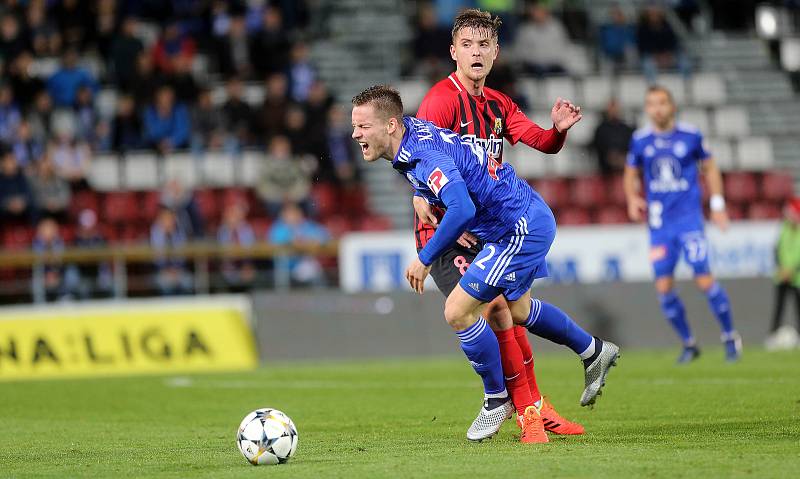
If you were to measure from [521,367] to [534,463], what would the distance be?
1488 millimetres

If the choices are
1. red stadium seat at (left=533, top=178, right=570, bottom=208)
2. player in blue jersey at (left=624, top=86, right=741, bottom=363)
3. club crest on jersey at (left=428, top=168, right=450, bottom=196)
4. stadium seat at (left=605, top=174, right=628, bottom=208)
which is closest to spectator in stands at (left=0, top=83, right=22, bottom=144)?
red stadium seat at (left=533, top=178, right=570, bottom=208)

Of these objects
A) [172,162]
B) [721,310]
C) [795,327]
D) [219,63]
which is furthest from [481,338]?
[219,63]

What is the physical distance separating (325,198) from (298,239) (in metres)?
2.02

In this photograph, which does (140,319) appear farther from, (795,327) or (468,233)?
(468,233)

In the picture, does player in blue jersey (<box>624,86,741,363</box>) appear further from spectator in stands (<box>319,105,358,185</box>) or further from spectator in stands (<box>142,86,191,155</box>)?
spectator in stands (<box>142,86,191,155</box>)

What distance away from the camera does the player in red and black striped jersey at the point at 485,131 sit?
7641 millimetres

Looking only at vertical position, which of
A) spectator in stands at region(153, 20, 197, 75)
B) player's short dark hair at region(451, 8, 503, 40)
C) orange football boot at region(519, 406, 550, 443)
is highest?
spectator in stands at region(153, 20, 197, 75)

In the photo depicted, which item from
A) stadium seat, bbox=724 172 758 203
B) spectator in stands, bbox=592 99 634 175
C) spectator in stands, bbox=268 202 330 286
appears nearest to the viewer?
spectator in stands, bbox=268 202 330 286

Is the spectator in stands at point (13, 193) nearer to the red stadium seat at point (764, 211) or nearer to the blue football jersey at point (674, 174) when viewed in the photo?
the blue football jersey at point (674, 174)

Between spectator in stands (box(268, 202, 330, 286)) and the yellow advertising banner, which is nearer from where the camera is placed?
the yellow advertising banner

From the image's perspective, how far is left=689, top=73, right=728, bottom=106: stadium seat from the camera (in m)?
22.5

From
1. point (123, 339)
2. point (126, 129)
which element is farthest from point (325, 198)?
point (123, 339)

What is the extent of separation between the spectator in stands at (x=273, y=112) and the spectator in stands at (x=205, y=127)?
0.60 metres

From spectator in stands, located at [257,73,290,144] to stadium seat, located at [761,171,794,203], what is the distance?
24.2 feet
